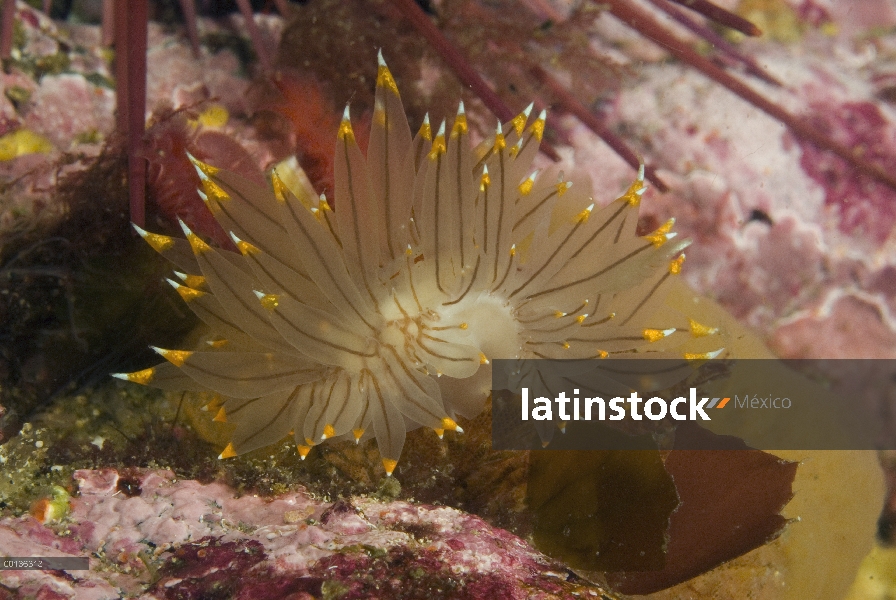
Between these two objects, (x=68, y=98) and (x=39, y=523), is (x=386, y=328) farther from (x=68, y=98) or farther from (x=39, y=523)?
(x=68, y=98)

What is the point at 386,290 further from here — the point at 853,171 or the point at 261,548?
the point at 853,171

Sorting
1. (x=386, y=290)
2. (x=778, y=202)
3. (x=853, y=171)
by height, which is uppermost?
(x=853, y=171)

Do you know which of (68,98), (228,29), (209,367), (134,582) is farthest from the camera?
(228,29)

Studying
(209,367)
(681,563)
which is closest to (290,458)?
(209,367)

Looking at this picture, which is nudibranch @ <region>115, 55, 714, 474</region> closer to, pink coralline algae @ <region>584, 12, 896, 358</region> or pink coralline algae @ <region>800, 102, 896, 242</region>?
pink coralline algae @ <region>584, 12, 896, 358</region>

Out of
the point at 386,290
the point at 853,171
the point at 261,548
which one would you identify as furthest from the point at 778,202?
the point at 261,548

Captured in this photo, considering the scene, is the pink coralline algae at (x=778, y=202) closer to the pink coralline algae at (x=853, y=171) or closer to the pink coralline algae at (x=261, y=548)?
the pink coralline algae at (x=853, y=171)
